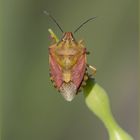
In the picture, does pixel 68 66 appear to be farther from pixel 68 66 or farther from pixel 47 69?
pixel 47 69

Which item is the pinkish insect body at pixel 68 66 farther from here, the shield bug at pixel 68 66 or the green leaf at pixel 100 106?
the green leaf at pixel 100 106

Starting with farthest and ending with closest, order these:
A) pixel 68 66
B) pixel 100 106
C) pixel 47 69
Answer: pixel 47 69 → pixel 68 66 → pixel 100 106

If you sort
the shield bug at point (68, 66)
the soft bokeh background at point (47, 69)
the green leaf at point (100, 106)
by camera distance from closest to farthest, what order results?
the green leaf at point (100, 106) < the shield bug at point (68, 66) < the soft bokeh background at point (47, 69)

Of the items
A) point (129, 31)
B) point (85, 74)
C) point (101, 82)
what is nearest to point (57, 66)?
point (85, 74)

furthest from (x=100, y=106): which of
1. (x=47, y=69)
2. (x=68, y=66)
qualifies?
(x=47, y=69)

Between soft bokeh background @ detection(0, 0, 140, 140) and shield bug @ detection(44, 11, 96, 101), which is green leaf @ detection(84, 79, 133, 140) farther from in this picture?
soft bokeh background @ detection(0, 0, 140, 140)

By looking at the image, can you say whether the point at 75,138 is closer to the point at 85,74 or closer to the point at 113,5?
the point at 113,5

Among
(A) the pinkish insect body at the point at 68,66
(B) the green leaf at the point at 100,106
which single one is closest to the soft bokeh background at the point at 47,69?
(A) the pinkish insect body at the point at 68,66

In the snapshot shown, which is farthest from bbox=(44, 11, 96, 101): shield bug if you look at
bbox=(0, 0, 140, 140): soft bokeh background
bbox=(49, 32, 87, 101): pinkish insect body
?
bbox=(0, 0, 140, 140): soft bokeh background
